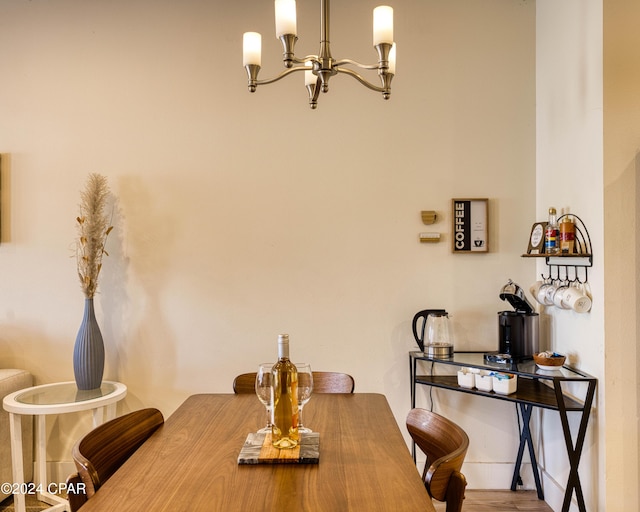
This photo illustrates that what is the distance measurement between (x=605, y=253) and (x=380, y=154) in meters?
1.32

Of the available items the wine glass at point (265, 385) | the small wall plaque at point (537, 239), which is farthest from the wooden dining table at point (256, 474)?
the small wall plaque at point (537, 239)

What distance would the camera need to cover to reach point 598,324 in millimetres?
2250

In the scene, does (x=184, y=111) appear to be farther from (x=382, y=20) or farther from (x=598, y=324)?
(x=598, y=324)

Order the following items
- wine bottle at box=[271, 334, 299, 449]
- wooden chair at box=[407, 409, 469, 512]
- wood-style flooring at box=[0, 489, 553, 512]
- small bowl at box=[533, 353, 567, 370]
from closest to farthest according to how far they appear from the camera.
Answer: wooden chair at box=[407, 409, 469, 512] < wine bottle at box=[271, 334, 299, 449] < small bowl at box=[533, 353, 567, 370] < wood-style flooring at box=[0, 489, 553, 512]

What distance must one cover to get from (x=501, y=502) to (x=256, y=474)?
2.01 meters

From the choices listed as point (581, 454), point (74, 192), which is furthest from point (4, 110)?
point (581, 454)

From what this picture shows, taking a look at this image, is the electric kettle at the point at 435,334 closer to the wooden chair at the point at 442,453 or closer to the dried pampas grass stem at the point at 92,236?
the wooden chair at the point at 442,453

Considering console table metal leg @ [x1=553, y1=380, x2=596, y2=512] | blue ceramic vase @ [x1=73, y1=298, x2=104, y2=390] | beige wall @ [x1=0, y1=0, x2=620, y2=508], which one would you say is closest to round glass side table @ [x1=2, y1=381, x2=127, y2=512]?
blue ceramic vase @ [x1=73, y1=298, x2=104, y2=390]

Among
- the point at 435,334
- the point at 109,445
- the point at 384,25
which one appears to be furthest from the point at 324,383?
the point at 384,25

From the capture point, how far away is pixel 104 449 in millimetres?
1531

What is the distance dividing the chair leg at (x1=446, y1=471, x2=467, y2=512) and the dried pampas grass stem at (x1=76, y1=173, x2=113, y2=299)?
7.26ft

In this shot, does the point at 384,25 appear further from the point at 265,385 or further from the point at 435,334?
the point at 435,334

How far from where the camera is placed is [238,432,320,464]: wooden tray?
1383mm

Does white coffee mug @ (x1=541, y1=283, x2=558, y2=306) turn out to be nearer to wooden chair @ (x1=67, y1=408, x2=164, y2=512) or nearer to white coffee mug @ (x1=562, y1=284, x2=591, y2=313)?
white coffee mug @ (x1=562, y1=284, x2=591, y2=313)
